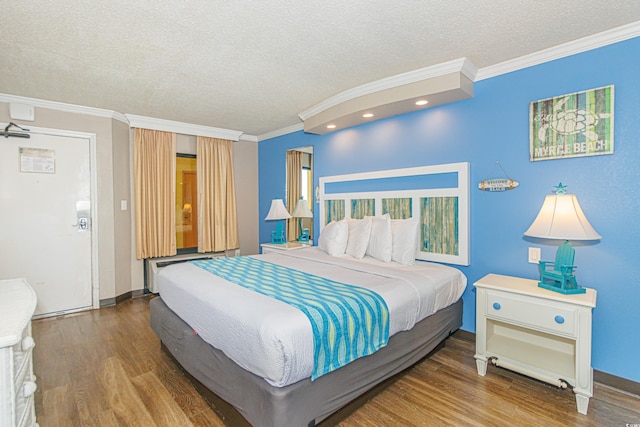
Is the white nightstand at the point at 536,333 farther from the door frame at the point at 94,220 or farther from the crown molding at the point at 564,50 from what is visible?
the door frame at the point at 94,220

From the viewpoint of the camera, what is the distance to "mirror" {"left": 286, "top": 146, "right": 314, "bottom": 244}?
470 centimetres

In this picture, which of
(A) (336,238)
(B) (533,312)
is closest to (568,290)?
(B) (533,312)

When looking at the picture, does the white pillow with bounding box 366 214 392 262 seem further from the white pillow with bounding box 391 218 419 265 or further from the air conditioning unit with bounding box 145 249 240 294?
the air conditioning unit with bounding box 145 249 240 294

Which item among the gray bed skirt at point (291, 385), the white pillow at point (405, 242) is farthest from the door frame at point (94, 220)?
the white pillow at point (405, 242)

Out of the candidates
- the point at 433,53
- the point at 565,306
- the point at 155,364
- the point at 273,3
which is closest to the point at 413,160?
the point at 433,53

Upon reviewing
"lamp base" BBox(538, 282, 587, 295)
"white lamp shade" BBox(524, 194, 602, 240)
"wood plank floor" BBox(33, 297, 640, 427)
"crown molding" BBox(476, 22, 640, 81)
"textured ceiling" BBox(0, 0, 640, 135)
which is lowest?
"wood plank floor" BBox(33, 297, 640, 427)

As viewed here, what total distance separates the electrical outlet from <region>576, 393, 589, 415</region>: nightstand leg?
3.21 ft

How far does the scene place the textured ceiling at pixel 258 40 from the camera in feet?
6.33

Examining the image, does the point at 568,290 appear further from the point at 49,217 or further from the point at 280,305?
the point at 49,217

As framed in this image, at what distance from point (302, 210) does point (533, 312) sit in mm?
3099

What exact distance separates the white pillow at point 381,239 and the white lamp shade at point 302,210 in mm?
1427

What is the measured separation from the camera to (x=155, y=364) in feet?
8.31

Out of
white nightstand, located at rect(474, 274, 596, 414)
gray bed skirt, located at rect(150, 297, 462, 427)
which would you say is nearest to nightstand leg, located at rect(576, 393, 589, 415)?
white nightstand, located at rect(474, 274, 596, 414)

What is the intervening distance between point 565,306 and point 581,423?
2.21 feet
